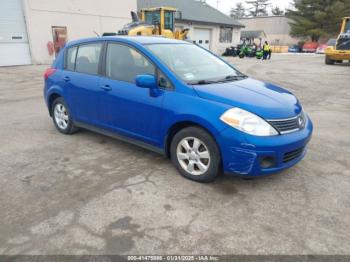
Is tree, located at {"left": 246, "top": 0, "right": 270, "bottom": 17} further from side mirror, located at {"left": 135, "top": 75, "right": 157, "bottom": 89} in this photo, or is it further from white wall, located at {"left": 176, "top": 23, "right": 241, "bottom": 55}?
side mirror, located at {"left": 135, "top": 75, "right": 157, "bottom": 89}

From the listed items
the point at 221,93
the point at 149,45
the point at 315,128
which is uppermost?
the point at 149,45

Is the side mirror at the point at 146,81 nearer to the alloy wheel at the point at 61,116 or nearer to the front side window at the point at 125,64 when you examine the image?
the front side window at the point at 125,64

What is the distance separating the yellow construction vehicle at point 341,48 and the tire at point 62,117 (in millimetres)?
18817

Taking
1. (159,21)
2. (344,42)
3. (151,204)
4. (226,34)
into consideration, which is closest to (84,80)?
(151,204)

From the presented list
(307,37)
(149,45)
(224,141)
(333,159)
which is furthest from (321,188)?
(307,37)

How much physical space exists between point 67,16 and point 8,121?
50.9ft

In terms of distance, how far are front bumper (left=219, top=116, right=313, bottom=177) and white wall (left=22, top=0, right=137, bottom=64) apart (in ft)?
59.6

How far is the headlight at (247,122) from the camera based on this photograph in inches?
125

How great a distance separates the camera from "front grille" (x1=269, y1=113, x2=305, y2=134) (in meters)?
3.26

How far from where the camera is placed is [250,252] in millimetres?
2504

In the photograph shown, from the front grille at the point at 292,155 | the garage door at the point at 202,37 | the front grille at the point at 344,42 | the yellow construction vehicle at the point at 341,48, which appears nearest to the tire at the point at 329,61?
the yellow construction vehicle at the point at 341,48

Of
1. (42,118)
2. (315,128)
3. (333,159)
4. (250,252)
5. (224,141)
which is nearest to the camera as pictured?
(250,252)

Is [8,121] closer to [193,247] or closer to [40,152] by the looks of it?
[40,152]

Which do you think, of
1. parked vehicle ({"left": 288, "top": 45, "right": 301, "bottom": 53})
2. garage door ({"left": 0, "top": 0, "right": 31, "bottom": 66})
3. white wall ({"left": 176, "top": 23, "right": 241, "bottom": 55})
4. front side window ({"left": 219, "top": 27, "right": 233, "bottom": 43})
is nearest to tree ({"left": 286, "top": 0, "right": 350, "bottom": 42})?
parked vehicle ({"left": 288, "top": 45, "right": 301, "bottom": 53})
